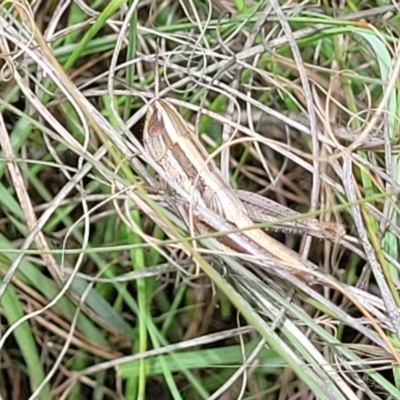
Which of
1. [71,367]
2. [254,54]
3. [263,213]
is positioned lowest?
[71,367]

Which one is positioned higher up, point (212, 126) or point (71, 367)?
point (212, 126)

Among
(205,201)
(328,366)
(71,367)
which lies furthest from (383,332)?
(71,367)

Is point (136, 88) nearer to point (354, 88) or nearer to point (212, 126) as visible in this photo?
point (212, 126)

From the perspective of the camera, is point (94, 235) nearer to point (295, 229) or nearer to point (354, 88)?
point (295, 229)

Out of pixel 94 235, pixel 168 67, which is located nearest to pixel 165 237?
pixel 94 235

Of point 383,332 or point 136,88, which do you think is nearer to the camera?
point 383,332

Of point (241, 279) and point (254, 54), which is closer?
point (241, 279)
